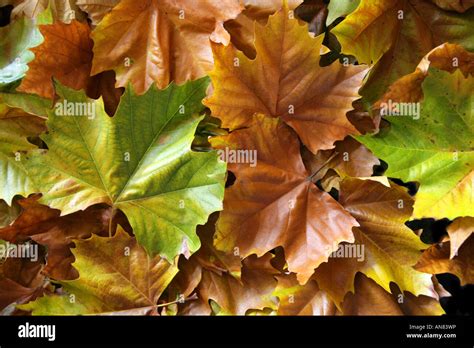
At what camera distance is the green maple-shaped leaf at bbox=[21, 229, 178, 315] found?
605 mm

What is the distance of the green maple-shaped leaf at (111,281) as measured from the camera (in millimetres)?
605

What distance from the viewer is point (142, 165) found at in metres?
0.60

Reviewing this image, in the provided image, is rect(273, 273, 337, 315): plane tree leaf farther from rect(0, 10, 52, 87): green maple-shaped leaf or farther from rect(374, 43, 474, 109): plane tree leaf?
rect(0, 10, 52, 87): green maple-shaped leaf

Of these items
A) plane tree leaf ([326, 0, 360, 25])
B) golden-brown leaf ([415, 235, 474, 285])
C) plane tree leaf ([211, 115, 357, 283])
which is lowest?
golden-brown leaf ([415, 235, 474, 285])

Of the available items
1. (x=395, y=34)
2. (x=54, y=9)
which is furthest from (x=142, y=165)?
(x=395, y=34)

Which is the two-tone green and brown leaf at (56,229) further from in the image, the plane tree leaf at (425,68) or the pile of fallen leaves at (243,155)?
the plane tree leaf at (425,68)

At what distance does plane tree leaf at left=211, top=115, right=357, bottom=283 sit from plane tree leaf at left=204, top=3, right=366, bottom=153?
0.9 inches

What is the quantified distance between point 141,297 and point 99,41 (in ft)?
0.96

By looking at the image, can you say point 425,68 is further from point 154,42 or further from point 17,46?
point 17,46

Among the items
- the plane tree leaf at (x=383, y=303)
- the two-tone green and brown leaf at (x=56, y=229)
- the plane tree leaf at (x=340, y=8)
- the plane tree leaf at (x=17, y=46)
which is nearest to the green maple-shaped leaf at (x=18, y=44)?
the plane tree leaf at (x=17, y=46)

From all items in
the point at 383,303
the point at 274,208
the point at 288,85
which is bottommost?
the point at 383,303

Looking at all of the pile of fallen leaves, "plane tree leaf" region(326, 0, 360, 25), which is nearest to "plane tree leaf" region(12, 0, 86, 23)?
the pile of fallen leaves

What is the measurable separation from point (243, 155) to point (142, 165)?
0.37 ft
